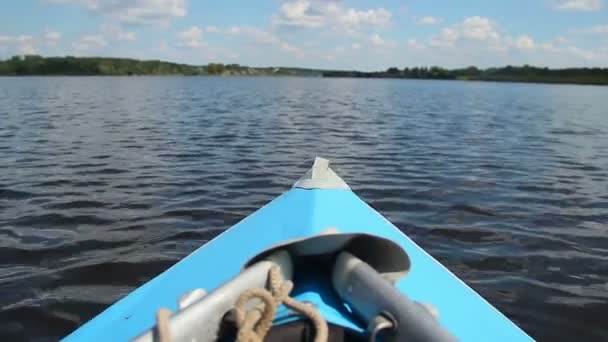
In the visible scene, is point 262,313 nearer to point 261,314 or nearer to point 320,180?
point 261,314

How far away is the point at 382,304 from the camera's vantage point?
1888 mm

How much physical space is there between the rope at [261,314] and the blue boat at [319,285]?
0.06 metres

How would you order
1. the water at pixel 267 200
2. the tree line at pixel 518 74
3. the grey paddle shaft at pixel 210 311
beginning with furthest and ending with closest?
the tree line at pixel 518 74 < the water at pixel 267 200 < the grey paddle shaft at pixel 210 311

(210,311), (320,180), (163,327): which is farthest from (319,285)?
(320,180)

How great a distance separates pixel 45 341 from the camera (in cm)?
402

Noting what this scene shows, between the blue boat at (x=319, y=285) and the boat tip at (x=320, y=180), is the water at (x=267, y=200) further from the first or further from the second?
the boat tip at (x=320, y=180)

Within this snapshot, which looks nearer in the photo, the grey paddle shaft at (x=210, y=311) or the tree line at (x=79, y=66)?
the grey paddle shaft at (x=210, y=311)

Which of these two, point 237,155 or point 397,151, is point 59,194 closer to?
point 237,155

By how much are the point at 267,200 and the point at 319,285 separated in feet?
19.8

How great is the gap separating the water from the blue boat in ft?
6.00

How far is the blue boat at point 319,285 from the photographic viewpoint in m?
1.84

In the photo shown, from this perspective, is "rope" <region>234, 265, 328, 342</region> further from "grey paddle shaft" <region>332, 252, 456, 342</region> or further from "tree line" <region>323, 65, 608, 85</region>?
"tree line" <region>323, 65, 608, 85</region>

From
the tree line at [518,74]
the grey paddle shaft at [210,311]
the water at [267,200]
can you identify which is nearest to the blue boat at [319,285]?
the grey paddle shaft at [210,311]

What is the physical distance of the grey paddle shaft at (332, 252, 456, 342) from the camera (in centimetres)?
171
